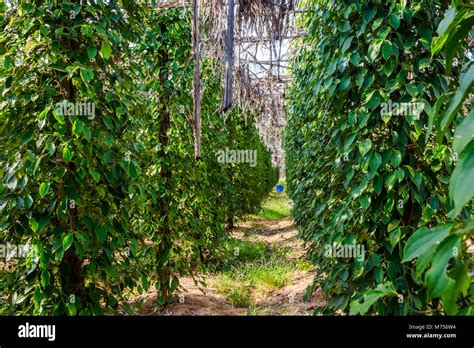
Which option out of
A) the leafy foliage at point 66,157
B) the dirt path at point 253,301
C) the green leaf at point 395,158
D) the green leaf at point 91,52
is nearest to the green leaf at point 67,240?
the leafy foliage at point 66,157

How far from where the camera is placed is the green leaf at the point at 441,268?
1.94ft

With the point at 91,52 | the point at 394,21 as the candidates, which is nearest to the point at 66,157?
the point at 91,52

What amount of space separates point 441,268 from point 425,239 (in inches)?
2.8

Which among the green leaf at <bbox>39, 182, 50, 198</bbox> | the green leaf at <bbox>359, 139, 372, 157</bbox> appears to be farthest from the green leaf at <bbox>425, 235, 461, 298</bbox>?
the green leaf at <bbox>39, 182, 50, 198</bbox>

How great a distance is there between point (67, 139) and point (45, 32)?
498 millimetres

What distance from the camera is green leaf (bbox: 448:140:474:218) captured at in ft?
1.81

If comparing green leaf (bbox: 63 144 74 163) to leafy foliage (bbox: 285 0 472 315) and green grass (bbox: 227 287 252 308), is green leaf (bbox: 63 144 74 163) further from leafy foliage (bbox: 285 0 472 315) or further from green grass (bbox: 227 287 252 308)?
green grass (bbox: 227 287 252 308)

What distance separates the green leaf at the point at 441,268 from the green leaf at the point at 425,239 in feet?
0.05

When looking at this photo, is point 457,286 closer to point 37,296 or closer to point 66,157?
point 66,157

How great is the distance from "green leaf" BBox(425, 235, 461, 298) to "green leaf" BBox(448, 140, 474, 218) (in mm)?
47

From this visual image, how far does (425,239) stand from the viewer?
26.1 inches

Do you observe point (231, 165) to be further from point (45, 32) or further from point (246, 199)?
point (45, 32)
